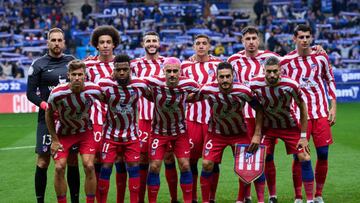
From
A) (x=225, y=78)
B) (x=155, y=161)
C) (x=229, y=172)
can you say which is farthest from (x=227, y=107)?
(x=229, y=172)

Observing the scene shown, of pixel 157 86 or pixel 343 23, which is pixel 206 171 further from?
pixel 343 23

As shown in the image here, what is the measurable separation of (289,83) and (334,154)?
5.99m

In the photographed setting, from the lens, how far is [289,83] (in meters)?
10.1

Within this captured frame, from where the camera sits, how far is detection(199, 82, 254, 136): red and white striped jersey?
32.9 ft

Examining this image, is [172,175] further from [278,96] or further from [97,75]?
[278,96]

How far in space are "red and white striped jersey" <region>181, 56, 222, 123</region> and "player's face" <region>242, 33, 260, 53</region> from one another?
468 mm

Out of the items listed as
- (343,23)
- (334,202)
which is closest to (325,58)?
(334,202)

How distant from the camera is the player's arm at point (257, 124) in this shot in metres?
10.1

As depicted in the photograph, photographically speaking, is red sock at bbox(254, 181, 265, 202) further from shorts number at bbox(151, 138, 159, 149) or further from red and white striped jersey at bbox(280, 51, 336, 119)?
shorts number at bbox(151, 138, 159, 149)

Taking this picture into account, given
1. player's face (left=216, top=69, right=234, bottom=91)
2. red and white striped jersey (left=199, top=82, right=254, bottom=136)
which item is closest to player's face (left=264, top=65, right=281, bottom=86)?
red and white striped jersey (left=199, top=82, right=254, bottom=136)

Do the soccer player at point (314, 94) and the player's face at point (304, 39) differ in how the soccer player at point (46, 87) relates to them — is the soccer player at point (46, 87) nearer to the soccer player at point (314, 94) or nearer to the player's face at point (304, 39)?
the soccer player at point (314, 94)

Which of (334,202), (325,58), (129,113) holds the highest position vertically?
(325,58)

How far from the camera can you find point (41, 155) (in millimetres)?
10266

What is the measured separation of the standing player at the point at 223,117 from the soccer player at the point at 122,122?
85cm
